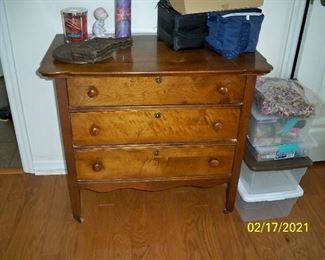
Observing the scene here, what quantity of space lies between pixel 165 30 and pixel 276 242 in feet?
3.70

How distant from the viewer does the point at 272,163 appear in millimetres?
1601

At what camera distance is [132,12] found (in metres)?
1.64

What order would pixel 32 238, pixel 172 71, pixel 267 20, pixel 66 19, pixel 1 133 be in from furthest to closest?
pixel 1 133
pixel 267 20
pixel 32 238
pixel 66 19
pixel 172 71

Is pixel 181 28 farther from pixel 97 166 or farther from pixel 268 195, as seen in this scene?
pixel 268 195

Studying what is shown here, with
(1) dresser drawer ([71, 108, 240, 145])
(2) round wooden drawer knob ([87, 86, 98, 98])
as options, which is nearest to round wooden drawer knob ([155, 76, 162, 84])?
(1) dresser drawer ([71, 108, 240, 145])

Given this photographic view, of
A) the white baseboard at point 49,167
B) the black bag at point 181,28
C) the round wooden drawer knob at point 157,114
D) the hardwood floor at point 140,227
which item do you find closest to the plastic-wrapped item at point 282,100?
the black bag at point 181,28

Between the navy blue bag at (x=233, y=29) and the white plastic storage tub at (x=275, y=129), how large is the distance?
0.34m

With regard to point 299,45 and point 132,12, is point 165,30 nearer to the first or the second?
point 132,12

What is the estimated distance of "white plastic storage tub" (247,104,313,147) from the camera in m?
1.57

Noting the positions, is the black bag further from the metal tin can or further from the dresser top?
the metal tin can

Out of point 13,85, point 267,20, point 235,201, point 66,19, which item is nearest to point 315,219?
point 235,201

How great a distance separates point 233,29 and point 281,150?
0.62m

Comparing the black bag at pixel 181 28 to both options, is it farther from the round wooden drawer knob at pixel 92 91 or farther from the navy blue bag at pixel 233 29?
the round wooden drawer knob at pixel 92 91

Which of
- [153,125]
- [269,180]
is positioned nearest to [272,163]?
[269,180]
